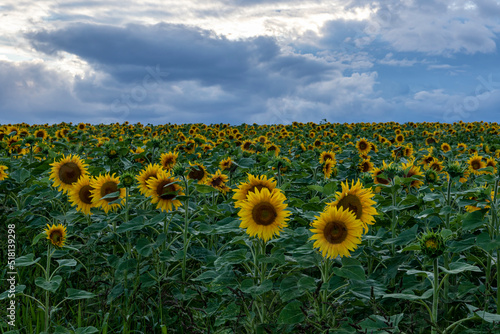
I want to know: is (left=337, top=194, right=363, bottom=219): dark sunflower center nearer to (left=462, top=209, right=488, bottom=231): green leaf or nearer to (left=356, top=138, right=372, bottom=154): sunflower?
(left=462, top=209, right=488, bottom=231): green leaf

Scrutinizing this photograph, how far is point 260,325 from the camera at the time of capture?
3.11m

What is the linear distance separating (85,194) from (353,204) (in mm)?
3011

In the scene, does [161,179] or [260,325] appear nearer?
[260,325]

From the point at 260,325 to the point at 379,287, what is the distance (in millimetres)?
916

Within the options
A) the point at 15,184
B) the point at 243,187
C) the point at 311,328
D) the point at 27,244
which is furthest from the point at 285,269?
the point at 15,184

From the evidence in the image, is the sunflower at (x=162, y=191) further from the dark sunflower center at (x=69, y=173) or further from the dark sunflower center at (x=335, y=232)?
the dark sunflower center at (x=335, y=232)

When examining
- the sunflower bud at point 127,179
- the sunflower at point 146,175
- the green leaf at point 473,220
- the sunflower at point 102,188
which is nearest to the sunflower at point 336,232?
the green leaf at point 473,220

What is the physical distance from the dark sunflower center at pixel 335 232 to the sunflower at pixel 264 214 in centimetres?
35

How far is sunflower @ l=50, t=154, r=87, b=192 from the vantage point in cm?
517

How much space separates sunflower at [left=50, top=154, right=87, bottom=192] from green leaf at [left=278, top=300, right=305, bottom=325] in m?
3.30

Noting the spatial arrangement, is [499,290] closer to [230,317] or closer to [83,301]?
[230,317]

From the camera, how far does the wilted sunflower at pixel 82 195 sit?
4.77 metres

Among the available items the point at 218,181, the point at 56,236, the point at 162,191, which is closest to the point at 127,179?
the point at 162,191

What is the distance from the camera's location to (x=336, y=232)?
2922mm
